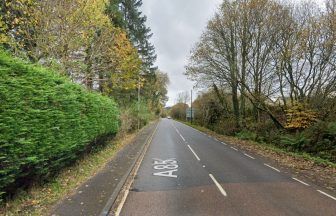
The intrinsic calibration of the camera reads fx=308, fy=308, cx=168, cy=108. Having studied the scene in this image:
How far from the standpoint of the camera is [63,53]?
53.3 ft

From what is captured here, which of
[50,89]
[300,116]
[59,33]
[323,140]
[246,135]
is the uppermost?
[59,33]

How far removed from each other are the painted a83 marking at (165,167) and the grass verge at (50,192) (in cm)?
238

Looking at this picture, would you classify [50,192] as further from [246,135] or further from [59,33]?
[246,135]

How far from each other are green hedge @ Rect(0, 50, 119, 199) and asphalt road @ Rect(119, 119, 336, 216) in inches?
95.2

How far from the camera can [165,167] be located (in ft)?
44.6

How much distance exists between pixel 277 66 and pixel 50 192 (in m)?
21.9

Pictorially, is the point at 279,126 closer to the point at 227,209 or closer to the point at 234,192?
the point at 234,192

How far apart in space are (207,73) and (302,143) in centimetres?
1267

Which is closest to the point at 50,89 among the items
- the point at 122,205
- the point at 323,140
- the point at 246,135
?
the point at 122,205

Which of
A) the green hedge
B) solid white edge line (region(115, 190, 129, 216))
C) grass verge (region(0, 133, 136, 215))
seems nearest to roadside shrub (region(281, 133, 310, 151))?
grass verge (region(0, 133, 136, 215))

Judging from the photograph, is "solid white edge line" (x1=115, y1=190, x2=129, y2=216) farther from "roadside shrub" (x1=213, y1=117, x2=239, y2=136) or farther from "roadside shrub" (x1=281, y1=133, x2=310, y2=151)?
"roadside shrub" (x1=213, y1=117, x2=239, y2=136)

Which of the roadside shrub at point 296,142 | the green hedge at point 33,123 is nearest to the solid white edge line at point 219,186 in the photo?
the green hedge at point 33,123

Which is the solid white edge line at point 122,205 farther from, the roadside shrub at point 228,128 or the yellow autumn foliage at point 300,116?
the roadside shrub at point 228,128

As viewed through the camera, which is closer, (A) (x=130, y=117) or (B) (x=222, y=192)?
(B) (x=222, y=192)
